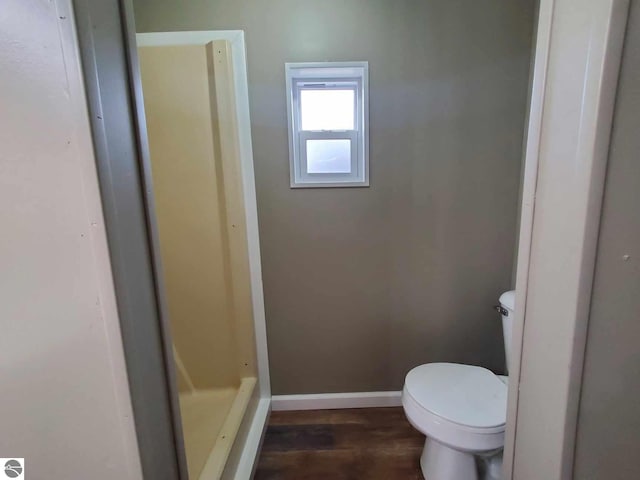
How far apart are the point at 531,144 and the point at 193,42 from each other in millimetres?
1469

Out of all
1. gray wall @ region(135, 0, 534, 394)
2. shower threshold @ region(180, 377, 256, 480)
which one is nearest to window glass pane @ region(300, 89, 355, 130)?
gray wall @ region(135, 0, 534, 394)

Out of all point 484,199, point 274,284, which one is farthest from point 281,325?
point 484,199

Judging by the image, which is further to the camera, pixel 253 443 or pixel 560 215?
pixel 253 443

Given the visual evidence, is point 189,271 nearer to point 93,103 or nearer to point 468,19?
point 93,103

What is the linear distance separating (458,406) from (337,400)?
2.47 feet

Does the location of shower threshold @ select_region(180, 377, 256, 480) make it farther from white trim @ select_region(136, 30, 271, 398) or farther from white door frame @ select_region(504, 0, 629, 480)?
white door frame @ select_region(504, 0, 629, 480)

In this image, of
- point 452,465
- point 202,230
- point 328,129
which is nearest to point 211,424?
point 202,230

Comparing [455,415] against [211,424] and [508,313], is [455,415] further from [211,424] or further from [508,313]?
[211,424]

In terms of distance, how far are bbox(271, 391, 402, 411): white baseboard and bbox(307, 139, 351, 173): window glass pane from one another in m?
1.23

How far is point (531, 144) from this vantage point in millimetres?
585

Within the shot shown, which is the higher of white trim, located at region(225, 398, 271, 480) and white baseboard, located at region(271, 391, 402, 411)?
white trim, located at region(225, 398, 271, 480)

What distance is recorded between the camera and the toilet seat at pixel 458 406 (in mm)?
1058

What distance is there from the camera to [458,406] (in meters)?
1.14

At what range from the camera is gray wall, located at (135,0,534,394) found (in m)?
1.39
